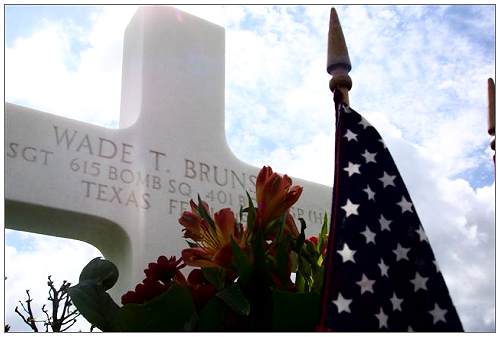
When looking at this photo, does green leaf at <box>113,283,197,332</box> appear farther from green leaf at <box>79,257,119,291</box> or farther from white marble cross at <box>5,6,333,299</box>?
white marble cross at <box>5,6,333,299</box>

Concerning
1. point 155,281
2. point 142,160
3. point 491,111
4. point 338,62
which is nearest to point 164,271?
point 155,281

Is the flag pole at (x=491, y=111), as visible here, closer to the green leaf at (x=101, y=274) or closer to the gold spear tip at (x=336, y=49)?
the gold spear tip at (x=336, y=49)

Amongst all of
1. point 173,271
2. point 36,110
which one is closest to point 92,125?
point 36,110

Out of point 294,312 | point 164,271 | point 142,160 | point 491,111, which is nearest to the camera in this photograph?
point 294,312

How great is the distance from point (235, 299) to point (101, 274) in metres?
0.18

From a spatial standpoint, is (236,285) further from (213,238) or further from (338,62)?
(338,62)

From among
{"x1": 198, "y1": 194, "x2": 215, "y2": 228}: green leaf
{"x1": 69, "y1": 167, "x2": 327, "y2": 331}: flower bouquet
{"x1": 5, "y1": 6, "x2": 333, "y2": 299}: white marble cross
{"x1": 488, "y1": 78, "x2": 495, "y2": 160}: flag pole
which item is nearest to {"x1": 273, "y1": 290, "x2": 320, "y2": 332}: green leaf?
{"x1": 69, "y1": 167, "x2": 327, "y2": 331}: flower bouquet

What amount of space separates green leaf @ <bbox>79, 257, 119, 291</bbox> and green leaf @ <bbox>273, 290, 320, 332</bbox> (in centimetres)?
20

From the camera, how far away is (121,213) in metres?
1.96

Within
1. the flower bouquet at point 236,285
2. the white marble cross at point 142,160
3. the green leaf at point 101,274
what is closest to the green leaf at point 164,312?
the flower bouquet at point 236,285

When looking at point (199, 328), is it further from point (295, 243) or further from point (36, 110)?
point (36, 110)

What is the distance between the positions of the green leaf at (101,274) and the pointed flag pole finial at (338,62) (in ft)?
0.95

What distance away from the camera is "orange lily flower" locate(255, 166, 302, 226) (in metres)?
0.53

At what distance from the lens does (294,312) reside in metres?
0.49
